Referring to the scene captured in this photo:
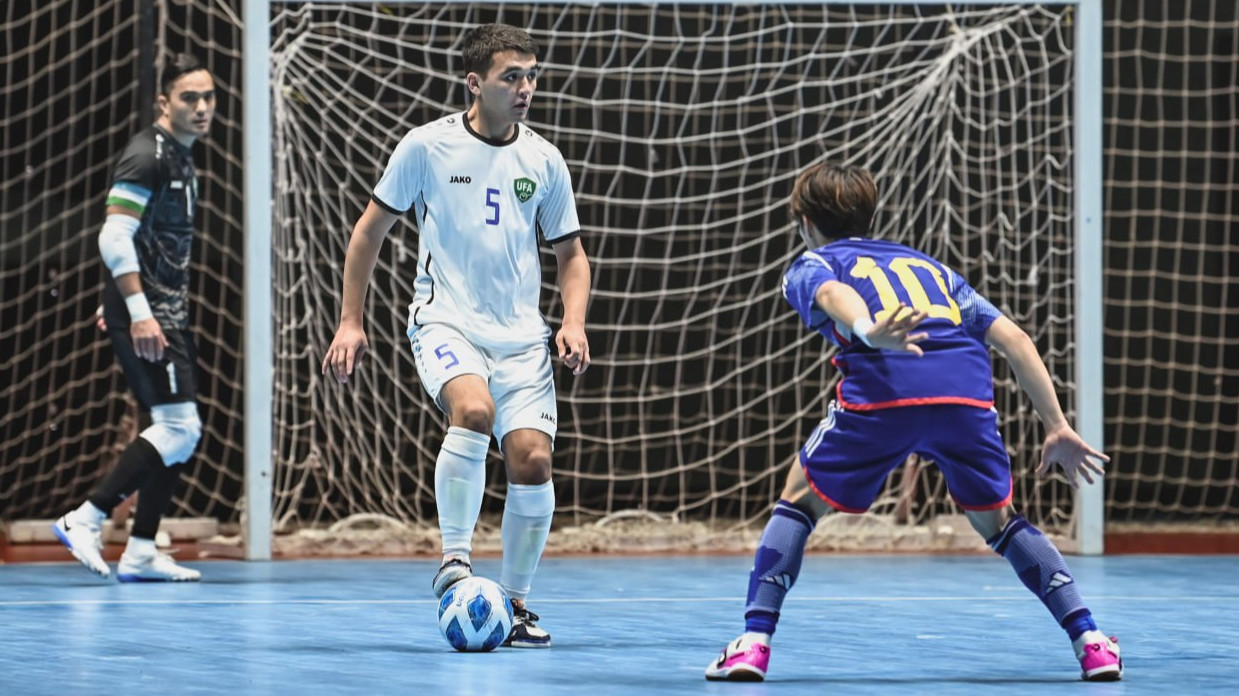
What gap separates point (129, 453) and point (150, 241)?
802 millimetres

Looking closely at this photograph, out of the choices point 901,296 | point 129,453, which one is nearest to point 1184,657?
point 901,296

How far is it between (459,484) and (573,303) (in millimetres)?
627

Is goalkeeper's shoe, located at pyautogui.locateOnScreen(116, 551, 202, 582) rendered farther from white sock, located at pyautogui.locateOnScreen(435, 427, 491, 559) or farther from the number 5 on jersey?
the number 5 on jersey

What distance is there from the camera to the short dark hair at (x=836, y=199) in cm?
399

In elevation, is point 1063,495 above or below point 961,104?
below

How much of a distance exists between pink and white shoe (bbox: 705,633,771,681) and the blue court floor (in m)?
0.05

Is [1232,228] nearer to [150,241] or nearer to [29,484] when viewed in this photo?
[150,241]

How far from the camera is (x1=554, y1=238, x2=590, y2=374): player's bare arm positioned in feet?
15.1

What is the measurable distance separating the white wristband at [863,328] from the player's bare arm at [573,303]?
43.6 inches

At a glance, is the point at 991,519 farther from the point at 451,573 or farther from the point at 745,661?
the point at 451,573

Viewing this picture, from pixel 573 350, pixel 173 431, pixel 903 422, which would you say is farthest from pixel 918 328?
pixel 173 431

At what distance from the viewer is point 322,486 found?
8.98 m

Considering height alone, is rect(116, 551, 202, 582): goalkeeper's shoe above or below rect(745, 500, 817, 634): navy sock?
below

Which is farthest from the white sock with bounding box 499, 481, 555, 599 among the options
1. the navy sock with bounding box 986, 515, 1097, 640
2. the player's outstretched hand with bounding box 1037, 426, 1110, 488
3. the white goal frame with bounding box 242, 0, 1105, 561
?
the white goal frame with bounding box 242, 0, 1105, 561
